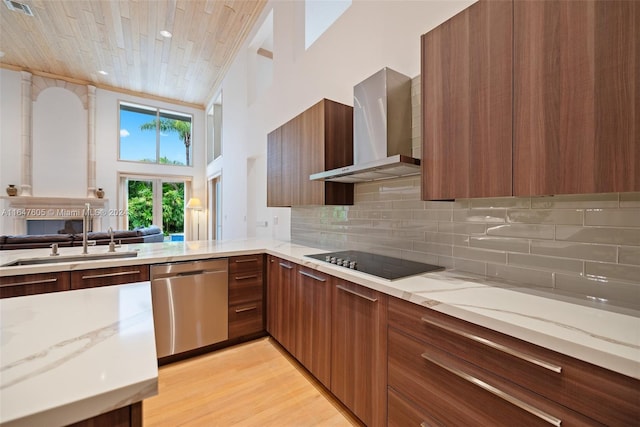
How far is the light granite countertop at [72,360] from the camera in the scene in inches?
17.9

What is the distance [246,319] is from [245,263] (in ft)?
1.66

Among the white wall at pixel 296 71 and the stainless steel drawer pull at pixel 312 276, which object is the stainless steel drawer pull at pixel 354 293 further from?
the white wall at pixel 296 71

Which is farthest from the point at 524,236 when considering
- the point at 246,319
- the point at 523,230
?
the point at 246,319

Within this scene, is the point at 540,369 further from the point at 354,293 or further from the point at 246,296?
the point at 246,296

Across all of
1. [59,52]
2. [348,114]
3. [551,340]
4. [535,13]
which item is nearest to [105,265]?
[348,114]

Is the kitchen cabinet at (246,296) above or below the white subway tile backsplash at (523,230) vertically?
→ below

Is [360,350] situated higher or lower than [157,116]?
lower

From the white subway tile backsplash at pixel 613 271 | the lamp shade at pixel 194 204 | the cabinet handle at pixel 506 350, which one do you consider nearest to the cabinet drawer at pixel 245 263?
the cabinet handle at pixel 506 350

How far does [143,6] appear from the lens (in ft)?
12.3

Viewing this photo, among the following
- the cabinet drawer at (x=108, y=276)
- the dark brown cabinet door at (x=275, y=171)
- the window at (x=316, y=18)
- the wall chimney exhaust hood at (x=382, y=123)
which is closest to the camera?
the wall chimney exhaust hood at (x=382, y=123)

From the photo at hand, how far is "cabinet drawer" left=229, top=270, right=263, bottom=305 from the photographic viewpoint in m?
2.38

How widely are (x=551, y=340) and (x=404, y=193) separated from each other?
1.23 metres

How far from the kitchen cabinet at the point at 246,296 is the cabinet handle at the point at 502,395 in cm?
175

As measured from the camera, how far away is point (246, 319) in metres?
2.45
